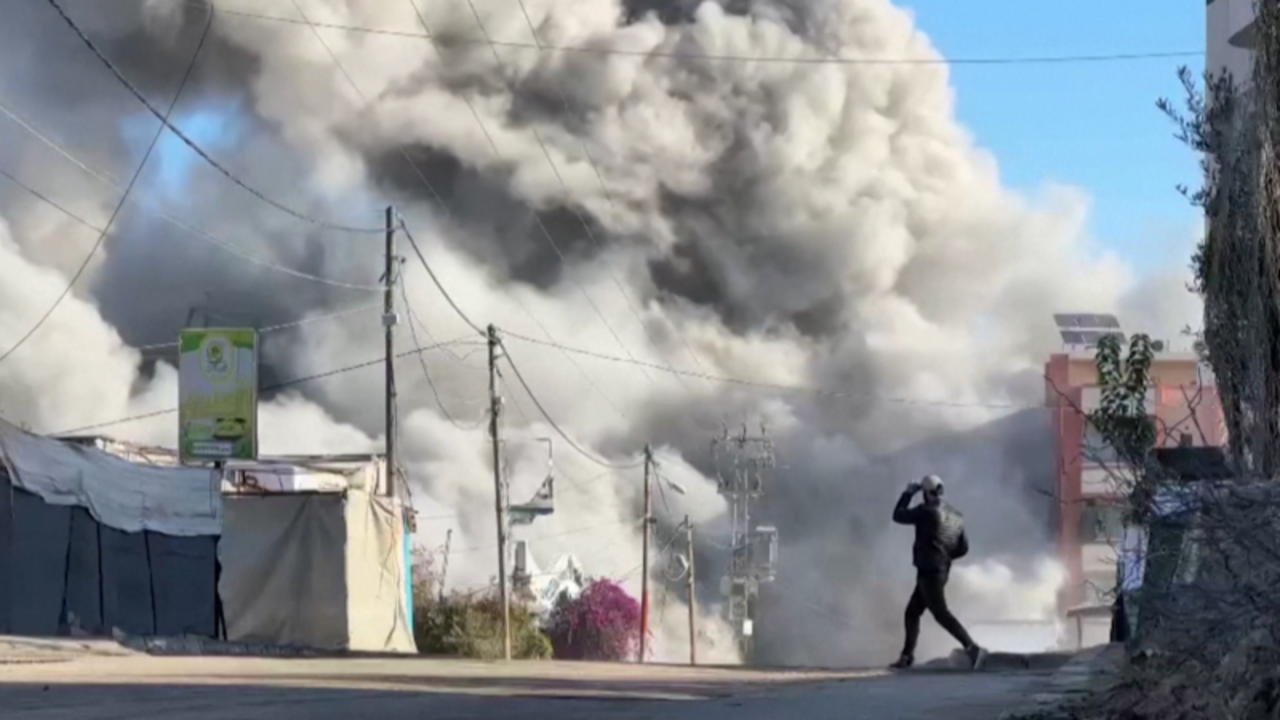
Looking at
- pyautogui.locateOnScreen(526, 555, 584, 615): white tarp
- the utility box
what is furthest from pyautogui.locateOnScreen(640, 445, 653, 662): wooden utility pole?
the utility box

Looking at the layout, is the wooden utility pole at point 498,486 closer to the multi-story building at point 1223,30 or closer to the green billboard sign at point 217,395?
the green billboard sign at point 217,395

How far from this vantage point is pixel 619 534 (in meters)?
55.9

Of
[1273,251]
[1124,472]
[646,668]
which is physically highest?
[1273,251]

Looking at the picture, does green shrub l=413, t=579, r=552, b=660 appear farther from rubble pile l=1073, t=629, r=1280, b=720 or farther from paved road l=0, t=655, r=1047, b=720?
rubble pile l=1073, t=629, r=1280, b=720

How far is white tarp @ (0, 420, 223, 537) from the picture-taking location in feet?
71.9

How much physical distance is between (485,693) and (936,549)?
464 centimetres

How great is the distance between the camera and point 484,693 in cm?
1224

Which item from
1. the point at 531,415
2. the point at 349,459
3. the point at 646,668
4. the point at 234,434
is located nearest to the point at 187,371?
the point at 234,434

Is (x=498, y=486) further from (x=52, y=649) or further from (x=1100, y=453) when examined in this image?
(x=1100, y=453)

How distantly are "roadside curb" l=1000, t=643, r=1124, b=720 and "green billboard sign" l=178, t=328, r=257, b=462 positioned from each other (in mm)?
17393

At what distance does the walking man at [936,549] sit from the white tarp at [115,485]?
11.0 m

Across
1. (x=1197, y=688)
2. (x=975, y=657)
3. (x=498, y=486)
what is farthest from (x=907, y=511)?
(x=498, y=486)

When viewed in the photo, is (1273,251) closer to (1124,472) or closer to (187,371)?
(1124,472)

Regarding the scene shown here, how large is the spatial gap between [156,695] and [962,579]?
3216 cm
